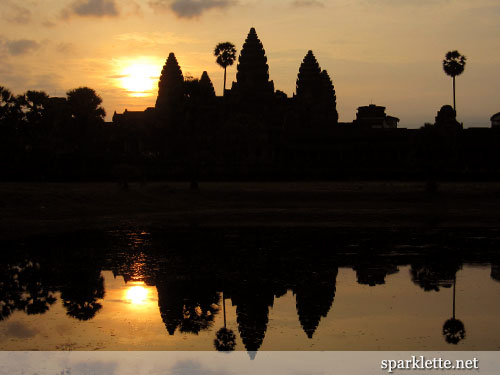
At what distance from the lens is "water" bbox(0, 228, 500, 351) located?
12031 millimetres

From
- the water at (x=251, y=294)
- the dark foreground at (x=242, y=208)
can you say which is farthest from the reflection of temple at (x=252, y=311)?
the dark foreground at (x=242, y=208)

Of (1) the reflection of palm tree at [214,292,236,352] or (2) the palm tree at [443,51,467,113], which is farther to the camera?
(2) the palm tree at [443,51,467,113]

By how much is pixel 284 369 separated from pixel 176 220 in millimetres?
22967

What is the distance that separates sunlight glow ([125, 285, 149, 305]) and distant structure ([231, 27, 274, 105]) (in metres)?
87.3

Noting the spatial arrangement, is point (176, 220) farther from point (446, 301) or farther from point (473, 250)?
point (446, 301)

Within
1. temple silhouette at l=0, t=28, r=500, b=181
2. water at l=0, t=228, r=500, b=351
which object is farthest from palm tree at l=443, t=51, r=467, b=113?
water at l=0, t=228, r=500, b=351

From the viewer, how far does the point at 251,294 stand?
15500mm

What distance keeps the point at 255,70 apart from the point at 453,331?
315 feet

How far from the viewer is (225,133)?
6625 centimetres

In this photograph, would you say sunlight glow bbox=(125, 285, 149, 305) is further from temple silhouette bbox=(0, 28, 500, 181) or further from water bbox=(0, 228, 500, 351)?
temple silhouette bbox=(0, 28, 500, 181)

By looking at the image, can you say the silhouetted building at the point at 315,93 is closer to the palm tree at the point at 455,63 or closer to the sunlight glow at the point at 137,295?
the palm tree at the point at 455,63

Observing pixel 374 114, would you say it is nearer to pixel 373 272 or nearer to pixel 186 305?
pixel 373 272

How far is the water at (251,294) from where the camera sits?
1203 cm

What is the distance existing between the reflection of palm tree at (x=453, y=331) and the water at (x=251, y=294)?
2 cm
